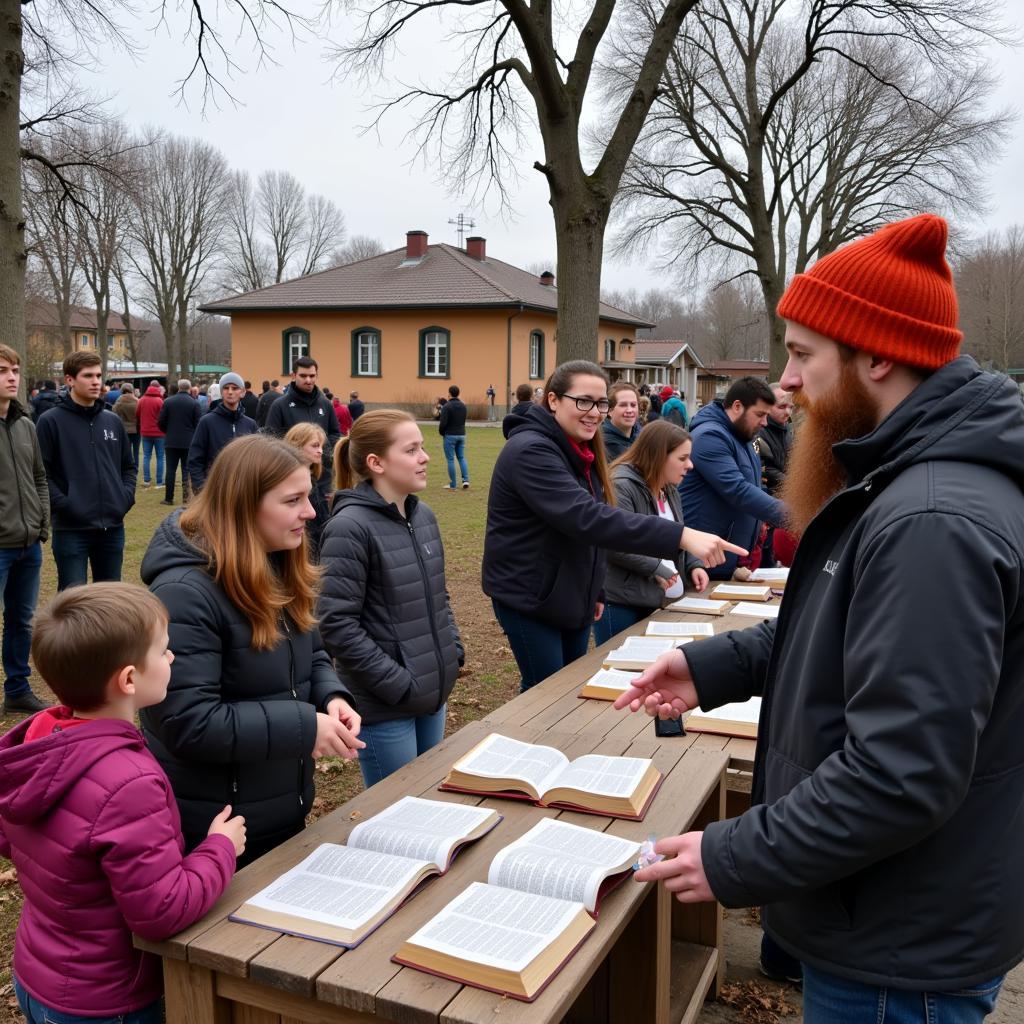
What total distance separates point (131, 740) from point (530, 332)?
32776mm

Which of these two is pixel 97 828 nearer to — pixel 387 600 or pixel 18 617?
pixel 387 600

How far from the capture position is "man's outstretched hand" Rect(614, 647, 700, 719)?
216cm

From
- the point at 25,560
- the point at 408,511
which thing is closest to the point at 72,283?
the point at 25,560

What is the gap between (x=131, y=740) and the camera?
188cm

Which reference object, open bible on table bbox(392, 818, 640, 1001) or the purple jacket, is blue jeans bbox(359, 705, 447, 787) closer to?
open bible on table bbox(392, 818, 640, 1001)

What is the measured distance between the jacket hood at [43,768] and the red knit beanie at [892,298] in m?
1.55

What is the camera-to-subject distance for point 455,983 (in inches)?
65.9

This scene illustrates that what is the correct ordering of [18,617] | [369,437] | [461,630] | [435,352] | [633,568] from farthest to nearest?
1. [435,352]
2. [461,630]
3. [18,617]
4. [633,568]
5. [369,437]

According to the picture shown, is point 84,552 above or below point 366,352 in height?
below

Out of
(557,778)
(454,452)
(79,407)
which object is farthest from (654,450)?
(454,452)

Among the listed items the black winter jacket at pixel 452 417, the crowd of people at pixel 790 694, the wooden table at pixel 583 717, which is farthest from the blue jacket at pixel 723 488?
the black winter jacket at pixel 452 417

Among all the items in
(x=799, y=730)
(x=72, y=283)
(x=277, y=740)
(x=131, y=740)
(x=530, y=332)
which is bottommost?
(x=277, y=740)

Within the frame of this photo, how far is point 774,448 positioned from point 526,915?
592cm

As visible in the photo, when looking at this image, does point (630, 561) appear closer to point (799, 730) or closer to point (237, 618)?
point (237, 618)
